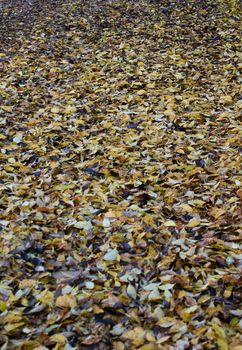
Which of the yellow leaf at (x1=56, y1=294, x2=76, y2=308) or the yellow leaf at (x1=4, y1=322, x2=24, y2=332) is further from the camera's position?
the yellow leaf at (x1=56, y1=294, x2=76, y2=308)

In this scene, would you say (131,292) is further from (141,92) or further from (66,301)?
(141,92)

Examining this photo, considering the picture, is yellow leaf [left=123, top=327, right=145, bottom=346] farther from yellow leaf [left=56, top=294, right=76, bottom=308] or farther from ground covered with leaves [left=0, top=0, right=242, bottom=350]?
yellow leaf [left=56, top=294, right=76, bottom=308]

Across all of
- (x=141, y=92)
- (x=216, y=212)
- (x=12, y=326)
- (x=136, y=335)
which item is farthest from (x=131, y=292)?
(x=141, y=92)

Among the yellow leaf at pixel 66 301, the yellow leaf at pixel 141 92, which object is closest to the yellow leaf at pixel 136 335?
the yellow leaf at pixel 66 301

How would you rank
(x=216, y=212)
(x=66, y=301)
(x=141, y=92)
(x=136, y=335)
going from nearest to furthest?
(x=136, y=335) → (x=66, y=301) → (x=216, y=212) → (x=141, y=92)

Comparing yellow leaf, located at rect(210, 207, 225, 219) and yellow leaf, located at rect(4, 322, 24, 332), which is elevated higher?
yellow leaf, located at rect(4, 322, 24, 332)

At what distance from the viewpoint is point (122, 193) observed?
3.92m

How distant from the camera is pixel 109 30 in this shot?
26.3 feet

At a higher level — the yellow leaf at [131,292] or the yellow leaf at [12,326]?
the yellow leaf at [12,326]

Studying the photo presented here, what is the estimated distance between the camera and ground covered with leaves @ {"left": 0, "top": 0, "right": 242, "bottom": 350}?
272 centimetres

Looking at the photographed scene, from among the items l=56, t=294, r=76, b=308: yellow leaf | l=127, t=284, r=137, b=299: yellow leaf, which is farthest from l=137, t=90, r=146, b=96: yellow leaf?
l=56, t=294, r=76, b=308: yellow leaf

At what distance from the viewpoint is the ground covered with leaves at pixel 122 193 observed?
8.93 feet

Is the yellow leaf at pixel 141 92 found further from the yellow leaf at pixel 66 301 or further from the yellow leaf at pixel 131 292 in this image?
the yellow leaf at pixel 66 301

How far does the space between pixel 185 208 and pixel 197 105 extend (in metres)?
2.11
